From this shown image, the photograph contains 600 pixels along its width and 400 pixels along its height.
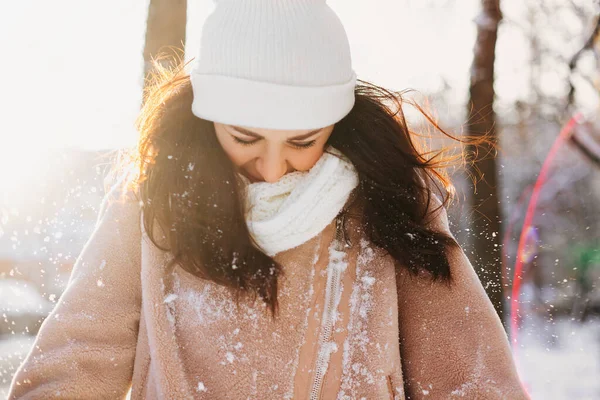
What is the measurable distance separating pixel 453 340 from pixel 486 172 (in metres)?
2.17

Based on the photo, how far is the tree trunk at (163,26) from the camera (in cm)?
328

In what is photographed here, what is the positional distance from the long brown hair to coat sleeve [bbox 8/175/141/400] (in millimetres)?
113

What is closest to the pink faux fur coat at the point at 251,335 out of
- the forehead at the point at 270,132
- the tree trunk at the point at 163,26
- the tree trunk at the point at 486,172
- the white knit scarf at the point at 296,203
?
the white knit scarf at the point at 296,203

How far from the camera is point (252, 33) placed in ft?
4.87

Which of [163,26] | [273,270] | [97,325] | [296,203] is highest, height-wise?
[163,26]

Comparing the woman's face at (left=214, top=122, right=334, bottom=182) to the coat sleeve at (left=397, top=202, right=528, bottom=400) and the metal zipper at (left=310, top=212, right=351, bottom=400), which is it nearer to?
the metal zipper at (left=310, top=212, right=351, bottom=400)

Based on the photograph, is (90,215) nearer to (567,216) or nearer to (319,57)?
(319,57)

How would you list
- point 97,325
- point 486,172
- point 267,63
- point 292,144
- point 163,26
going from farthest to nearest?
point 486,172 → point 163,26 → point 97,325 → point 292,144 → point 267,63

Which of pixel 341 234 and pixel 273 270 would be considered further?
pixel 341 234

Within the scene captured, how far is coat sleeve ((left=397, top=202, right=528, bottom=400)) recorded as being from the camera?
1747 millimetres

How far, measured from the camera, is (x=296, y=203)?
1.62 metres

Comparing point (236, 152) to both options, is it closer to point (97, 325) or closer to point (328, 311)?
point (328, 311)

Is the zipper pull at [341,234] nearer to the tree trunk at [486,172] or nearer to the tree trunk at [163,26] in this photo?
the tree trunk at [163,26]

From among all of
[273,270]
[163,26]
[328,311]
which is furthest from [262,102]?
[163,26]
